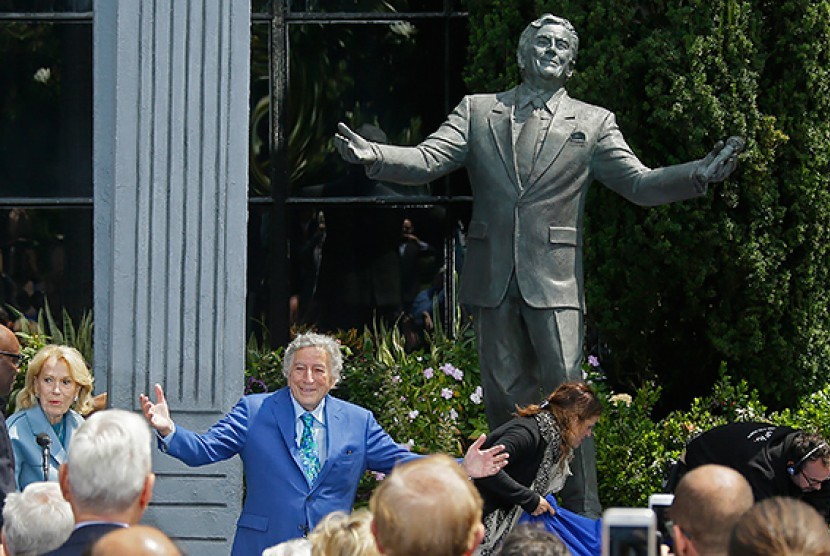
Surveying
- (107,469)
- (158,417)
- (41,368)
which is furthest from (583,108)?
(107,469)

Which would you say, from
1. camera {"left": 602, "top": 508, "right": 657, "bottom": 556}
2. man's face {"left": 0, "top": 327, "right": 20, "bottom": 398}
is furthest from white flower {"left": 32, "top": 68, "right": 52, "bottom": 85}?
Answer: camera {"left": 602, "top": 508, "right": 657, "bottom": 556}

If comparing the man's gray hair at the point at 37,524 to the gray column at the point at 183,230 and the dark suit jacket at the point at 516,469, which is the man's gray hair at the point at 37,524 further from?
the gray column at the point at 183,230

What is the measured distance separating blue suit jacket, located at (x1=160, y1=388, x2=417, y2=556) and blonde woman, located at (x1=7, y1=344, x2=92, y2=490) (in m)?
0.98

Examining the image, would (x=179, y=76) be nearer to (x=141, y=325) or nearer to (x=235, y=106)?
(x=235, y=106)

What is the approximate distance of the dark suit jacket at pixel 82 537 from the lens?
380 centimetres

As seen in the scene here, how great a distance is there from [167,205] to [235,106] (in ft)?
1.96

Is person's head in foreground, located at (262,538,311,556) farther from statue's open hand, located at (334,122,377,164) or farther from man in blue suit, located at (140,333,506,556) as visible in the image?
statue's open hand, located at (334,122,377,164)

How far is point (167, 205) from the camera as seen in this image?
25.4 ft

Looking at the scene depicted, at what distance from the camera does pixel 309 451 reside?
634 centimetres

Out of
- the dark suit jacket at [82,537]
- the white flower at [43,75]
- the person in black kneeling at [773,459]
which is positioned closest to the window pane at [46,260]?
the white flower at [43,75]

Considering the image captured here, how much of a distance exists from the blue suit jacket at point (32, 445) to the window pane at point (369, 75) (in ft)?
12.2

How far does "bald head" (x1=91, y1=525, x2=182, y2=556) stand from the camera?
3.35m

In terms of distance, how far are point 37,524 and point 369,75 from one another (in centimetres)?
644

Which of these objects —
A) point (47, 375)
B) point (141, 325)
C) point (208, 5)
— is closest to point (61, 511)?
point (47, 375)
